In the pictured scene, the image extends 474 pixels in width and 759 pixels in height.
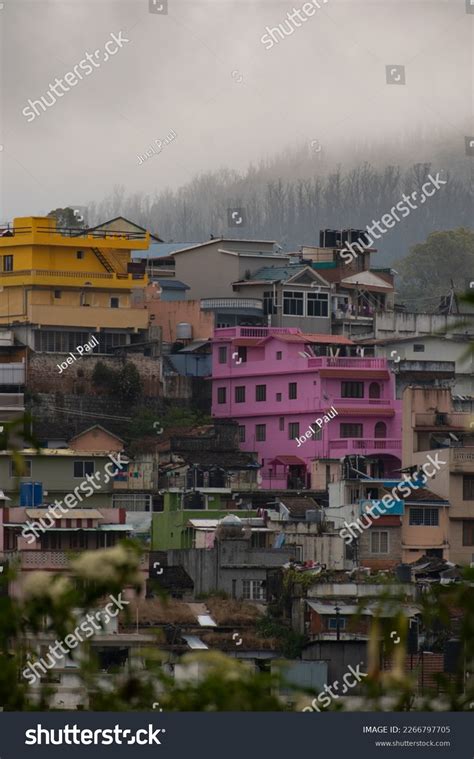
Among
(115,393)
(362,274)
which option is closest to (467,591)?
(115,393)

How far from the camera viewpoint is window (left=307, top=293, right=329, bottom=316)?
43.8 m

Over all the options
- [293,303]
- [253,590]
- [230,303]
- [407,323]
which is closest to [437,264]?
[407,323]

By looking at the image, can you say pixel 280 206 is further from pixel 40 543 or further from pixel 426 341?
pixel 40 543

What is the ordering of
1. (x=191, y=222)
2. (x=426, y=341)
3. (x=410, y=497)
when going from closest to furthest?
1. (x=410, y=497)
2. (x=426, y=341)
3. (x=191, y=222)

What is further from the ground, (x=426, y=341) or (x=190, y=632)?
(x=426, y=341)

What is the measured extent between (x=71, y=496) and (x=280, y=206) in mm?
35359

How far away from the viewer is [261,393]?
135 feet

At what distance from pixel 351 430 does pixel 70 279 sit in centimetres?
653

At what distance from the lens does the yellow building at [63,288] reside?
1620 inches

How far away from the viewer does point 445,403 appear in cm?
3728

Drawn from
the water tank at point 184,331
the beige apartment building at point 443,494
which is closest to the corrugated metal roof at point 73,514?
the beige apartment building at point 443,494

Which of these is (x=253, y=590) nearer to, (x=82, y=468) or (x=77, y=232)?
(x=82, y=468)

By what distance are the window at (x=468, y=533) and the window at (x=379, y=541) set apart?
1.56m

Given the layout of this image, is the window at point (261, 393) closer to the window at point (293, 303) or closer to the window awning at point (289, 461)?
the window awning at point (289, 461)
